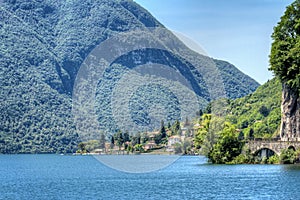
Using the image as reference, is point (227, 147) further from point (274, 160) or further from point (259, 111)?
point (259, 111)

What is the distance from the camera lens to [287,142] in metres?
81.8

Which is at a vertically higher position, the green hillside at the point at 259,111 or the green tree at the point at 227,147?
the green hillside at the point at 259,111

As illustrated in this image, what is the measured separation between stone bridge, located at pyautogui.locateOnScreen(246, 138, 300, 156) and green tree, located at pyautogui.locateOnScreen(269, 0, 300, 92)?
695 cm

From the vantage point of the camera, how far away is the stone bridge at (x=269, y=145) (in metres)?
81.4

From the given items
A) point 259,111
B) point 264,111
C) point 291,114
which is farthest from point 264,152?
point 259,111

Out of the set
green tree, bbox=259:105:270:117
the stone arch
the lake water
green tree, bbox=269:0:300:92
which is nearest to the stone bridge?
the stone arch

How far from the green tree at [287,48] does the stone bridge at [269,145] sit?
695cm

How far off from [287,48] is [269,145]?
457 inches

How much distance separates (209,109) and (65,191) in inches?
4576

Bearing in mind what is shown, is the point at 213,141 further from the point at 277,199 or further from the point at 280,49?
the point at 277,199

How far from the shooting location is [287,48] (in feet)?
277

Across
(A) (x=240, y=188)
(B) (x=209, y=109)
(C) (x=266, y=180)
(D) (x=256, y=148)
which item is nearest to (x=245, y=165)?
(D) (x=256, y=148)

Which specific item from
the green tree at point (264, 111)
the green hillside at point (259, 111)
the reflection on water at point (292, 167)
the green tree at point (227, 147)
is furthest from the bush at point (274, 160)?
the green tree at point (264, 111)

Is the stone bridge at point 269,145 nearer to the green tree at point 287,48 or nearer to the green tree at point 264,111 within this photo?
the green tree at point 287,48
